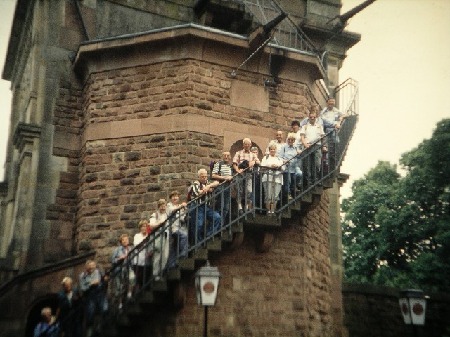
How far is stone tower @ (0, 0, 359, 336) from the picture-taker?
12211mm

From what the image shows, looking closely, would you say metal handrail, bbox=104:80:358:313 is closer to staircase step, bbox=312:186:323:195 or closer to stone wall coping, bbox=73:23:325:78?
staircase step, bbox=312:186:323:195

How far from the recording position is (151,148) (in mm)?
13016

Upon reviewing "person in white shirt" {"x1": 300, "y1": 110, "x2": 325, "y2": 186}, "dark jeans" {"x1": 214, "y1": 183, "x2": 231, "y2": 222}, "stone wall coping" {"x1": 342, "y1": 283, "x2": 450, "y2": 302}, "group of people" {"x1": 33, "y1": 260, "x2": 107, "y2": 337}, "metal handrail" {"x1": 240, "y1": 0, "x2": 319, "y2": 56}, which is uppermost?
"metal handrail" {"x1": 240, "y1": 0, "x2": 319, "y2": 56}

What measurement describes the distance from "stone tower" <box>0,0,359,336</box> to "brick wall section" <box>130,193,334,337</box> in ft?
0.07

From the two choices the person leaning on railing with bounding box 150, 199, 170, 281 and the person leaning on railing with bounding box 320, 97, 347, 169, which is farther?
the person leaning on railing with bounding box 320, 97, 347, 169

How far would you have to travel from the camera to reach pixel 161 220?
10.9 m

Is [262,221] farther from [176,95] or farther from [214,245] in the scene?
[176,95]

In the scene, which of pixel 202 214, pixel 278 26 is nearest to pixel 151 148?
pixel 202 214

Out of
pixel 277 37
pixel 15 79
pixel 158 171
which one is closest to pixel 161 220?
pixel 158 171

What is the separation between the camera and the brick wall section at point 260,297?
11.6 meters

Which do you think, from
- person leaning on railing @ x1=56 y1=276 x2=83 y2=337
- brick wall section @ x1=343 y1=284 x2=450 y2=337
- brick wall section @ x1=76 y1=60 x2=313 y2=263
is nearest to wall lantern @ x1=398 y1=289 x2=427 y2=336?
brick wall section @ x1=76 y1=60 x2=313 y2=263

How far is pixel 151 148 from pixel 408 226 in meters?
16.9

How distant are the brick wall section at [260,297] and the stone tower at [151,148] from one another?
2 cm

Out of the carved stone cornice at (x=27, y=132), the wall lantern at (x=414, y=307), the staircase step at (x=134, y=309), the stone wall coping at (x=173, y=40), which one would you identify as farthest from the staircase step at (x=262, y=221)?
the carved stone cornice at (x=27, y=132)
